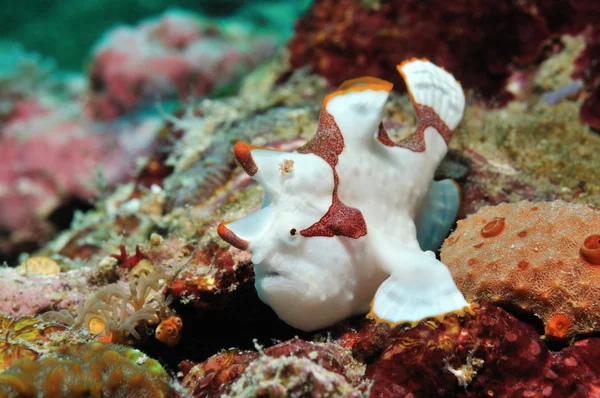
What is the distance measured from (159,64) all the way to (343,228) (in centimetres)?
848

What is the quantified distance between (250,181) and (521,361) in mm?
2512

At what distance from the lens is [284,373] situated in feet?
5.85

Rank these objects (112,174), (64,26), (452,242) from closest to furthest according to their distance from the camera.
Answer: (452,242) < (112,174) < (64,26)

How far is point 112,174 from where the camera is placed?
26.4 feet

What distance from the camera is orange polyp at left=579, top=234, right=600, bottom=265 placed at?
2.22m

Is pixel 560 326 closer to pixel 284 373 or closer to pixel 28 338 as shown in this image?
pixel 284 373

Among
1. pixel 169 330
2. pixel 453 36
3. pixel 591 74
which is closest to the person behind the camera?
pixel 169 330

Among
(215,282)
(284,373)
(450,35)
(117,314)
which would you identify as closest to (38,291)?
(117,314)

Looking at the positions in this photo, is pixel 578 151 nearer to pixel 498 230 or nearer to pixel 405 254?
pixel 498 230

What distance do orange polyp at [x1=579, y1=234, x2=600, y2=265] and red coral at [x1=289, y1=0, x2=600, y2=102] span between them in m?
4.14

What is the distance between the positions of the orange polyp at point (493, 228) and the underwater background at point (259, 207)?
0.06 ft

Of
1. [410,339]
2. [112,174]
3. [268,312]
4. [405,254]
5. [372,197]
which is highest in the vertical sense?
[372,197]

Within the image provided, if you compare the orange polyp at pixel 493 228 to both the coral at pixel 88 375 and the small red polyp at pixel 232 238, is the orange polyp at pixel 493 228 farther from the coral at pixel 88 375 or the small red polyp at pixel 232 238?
the coral at pixel 88 375

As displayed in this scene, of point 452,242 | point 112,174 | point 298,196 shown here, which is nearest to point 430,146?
point 452,242
